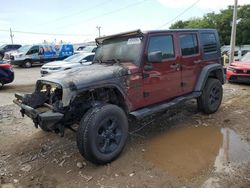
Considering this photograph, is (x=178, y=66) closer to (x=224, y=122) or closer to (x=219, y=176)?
(x=224, y=122)

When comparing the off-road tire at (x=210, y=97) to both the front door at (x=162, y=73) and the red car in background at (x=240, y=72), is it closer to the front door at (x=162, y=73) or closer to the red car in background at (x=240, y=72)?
the front door at (x=162, y=73)

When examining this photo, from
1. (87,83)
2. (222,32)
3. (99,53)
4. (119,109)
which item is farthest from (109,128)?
(222,32)

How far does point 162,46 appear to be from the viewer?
548 centimetres

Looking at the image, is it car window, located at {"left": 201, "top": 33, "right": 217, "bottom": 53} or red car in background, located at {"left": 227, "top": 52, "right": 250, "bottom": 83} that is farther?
red car in background, located at {"left": 227, "top": 52, "right": 250, "bottom": 83}

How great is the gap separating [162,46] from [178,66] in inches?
23.2

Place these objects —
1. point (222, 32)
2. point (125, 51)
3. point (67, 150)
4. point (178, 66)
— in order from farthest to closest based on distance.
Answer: point (222, 32), point (178, 66), point (125, 51), point (67, 150)

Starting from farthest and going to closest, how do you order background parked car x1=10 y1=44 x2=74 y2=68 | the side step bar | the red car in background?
background parked car x1=10 y1=44 x2=74 y2=68, the red car in background, the side step bar

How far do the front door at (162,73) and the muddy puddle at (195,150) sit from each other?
0.81m

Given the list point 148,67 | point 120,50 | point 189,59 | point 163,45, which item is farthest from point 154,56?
point 189,59

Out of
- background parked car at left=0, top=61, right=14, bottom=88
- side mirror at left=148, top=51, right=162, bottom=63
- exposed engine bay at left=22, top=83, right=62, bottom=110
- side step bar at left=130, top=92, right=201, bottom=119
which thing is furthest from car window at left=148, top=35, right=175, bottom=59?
background parked car at left=0, top=61, right=14, bottom=88

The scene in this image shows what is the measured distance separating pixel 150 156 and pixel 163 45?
7.22ft

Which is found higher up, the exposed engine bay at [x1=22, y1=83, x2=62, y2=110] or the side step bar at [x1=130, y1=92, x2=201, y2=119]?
the exposed engine bay at [x1=22, y1=83, x2=62, y2=110]

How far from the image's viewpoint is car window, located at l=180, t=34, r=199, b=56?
595 centimetres

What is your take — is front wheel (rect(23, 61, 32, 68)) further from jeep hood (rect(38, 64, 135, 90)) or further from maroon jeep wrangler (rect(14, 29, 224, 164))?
jeep hood (rect(38, 64, 135, 90))
